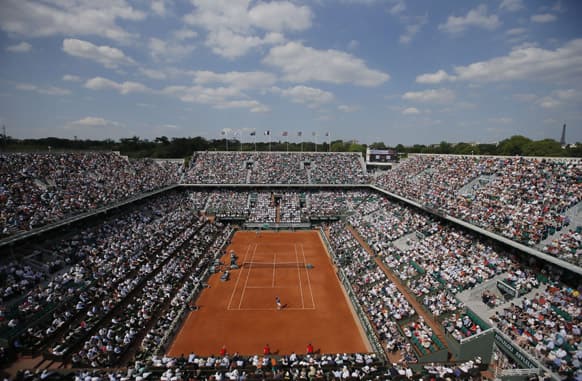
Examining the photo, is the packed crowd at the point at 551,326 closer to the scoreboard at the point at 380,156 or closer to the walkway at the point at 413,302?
the walkway at the point at 413,302

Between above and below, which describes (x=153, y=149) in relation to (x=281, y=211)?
above

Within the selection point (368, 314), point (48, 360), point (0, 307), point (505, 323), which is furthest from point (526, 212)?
point (0, 307)

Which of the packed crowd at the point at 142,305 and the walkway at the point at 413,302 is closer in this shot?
the packed crowd at the point at 142,305

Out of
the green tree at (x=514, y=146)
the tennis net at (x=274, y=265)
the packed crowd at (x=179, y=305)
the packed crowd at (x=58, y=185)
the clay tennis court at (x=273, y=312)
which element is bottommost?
the clay tennis court at (x=273, y=312)

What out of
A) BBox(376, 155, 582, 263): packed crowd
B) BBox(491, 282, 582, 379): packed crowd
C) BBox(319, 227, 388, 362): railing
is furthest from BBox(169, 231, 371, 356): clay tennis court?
BBox(376, 155, 582, 263): packed crowd

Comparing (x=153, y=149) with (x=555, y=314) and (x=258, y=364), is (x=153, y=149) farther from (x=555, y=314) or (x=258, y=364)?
(x=555, y=314)

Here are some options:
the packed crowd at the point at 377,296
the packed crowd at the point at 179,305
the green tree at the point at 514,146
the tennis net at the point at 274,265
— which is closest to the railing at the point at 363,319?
the packed crowd at the point at 377,296
